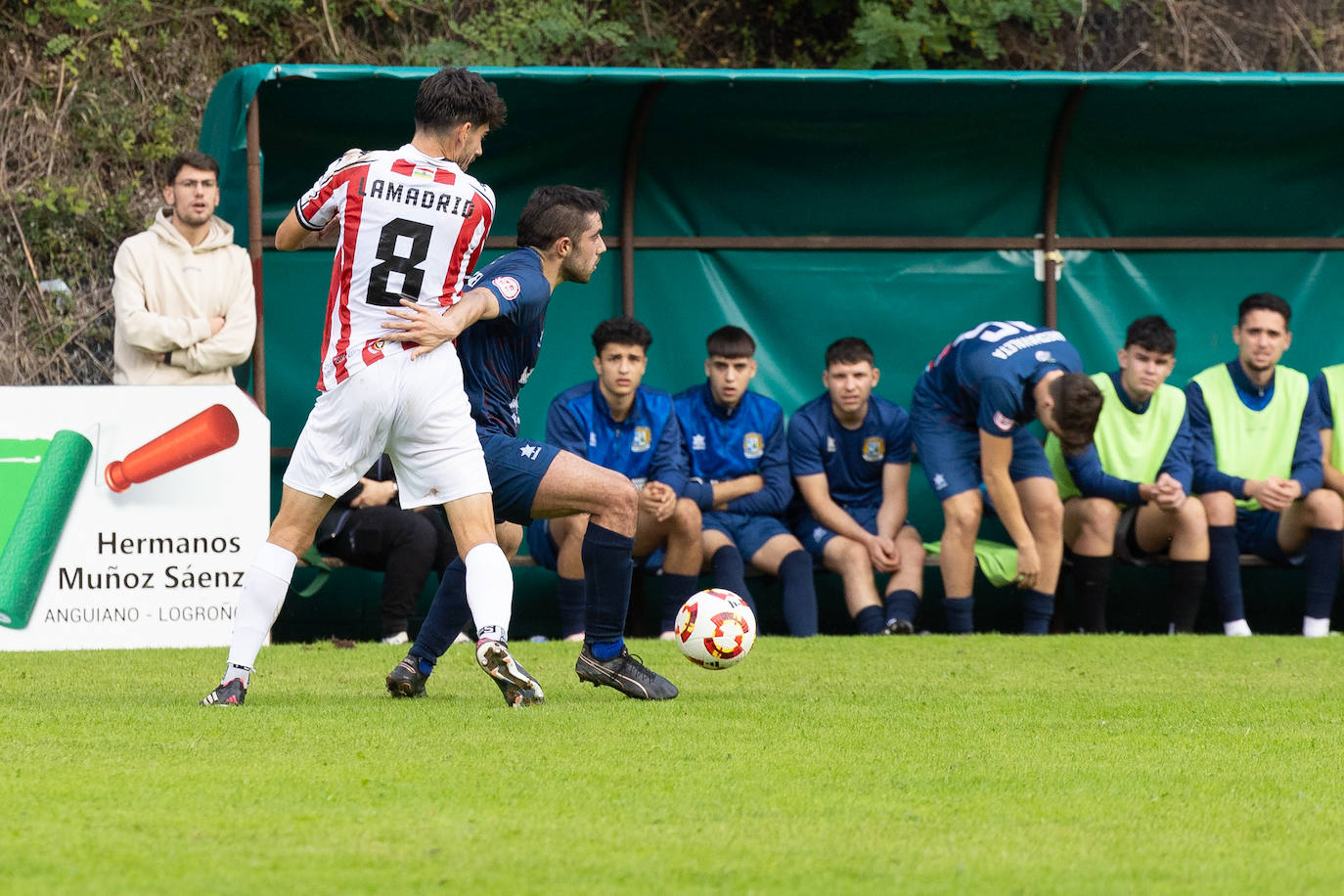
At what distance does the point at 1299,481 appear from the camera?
8836 mm

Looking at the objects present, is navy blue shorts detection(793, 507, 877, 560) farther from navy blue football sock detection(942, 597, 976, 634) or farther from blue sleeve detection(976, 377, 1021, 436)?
blue sleeve detection(976, 377, 1021, 436)

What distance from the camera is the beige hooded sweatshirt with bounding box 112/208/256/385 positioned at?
25.9ft

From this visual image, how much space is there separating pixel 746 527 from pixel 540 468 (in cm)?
348

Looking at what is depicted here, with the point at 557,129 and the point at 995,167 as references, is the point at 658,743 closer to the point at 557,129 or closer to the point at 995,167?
the point at 557,129

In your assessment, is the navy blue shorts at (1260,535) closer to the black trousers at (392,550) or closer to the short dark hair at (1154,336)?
the short dark hair at (1154,336)

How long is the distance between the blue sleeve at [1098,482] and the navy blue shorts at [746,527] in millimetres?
1529

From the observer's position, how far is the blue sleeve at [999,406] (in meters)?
8.00

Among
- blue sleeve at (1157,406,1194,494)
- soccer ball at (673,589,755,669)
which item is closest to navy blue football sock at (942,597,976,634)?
blue sleeve at (1157,406,1194,494)

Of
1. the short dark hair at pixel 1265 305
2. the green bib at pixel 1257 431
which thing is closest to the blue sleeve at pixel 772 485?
the green bib at pixel 1257 431

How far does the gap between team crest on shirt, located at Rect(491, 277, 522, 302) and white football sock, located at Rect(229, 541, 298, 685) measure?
1.00 meters

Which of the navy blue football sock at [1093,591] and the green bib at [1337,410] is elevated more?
the green bib at [1337,410]

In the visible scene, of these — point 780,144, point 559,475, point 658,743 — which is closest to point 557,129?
point 780,144

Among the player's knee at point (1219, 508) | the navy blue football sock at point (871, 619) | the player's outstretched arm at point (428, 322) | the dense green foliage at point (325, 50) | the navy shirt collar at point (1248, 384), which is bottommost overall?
the navy blue football sock at point (871, 619)

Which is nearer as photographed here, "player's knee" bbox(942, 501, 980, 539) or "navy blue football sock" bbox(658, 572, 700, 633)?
"navy blue football sock" bbox(658, 572, 700, 633)
